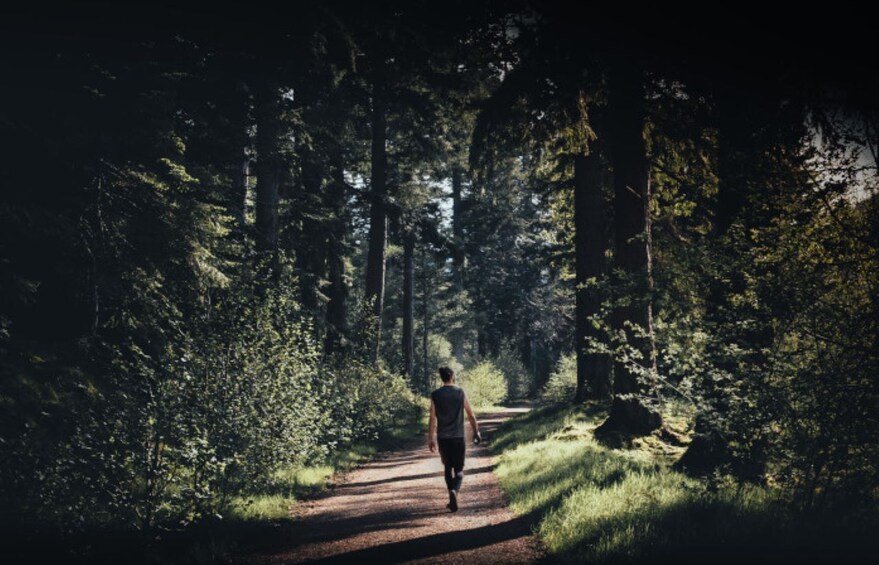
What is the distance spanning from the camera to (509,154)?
12.9 meters

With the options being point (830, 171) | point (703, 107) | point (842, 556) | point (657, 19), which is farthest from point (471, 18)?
point (842, 556)

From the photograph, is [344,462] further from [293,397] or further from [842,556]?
[842,556]

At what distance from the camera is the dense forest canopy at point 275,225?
245 inches

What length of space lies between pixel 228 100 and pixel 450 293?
39657 mm

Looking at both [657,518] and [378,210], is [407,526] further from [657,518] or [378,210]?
[378,210]

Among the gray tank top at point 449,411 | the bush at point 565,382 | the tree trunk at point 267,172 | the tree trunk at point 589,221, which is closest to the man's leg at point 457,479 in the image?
the gray tank top at point 449,411

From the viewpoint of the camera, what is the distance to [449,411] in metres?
8.80

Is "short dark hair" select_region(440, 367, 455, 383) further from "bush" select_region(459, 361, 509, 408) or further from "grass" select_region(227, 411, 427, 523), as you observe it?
"bush" select_region(459, 361, 509, 408)

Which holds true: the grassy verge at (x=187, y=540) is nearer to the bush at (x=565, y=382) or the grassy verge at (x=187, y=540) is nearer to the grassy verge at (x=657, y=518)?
the grassy verge at (x=657, y=518)

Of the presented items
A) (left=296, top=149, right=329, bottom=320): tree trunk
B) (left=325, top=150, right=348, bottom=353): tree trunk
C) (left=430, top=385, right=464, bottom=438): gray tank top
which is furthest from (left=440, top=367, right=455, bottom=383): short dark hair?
(left=325, top=150, right=348, bottom=353): tree trunk

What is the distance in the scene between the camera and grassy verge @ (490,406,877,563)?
573 centimetres

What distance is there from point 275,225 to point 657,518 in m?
10.6

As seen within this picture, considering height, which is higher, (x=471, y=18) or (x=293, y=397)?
(x=471, y=18)

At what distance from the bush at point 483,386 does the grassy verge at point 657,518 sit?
80.4ft
